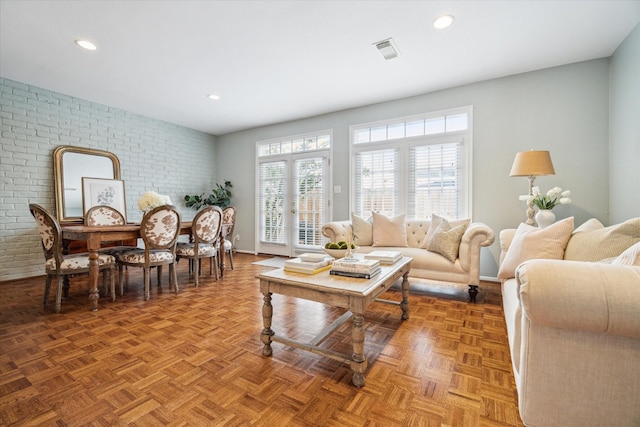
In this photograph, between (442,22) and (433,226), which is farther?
(433,226)

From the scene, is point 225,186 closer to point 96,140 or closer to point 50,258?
point 96,140

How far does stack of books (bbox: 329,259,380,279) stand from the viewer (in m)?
1.73

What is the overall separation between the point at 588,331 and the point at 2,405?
2.48 meters

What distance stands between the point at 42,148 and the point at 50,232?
214cm

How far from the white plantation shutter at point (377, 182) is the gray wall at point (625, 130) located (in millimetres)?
2246

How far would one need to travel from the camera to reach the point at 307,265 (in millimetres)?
1861

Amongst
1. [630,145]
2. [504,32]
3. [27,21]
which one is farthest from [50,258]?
[630,145]

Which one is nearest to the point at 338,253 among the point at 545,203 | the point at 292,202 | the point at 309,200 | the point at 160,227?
the point at 160,227

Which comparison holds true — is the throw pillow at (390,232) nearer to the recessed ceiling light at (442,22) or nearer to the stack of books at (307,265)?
the stack of books at (307,265)

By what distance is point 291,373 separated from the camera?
1.60m

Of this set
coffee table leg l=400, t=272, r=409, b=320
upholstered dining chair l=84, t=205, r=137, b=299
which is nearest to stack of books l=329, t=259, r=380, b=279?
coffee table leg l=400, t=272, r=409, b=320

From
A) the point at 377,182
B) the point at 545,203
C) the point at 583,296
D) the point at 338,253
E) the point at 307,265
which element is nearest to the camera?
the point at 583,296

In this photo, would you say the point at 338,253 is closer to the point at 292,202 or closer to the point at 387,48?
the point at 387,48

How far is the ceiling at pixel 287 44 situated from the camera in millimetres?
2297
